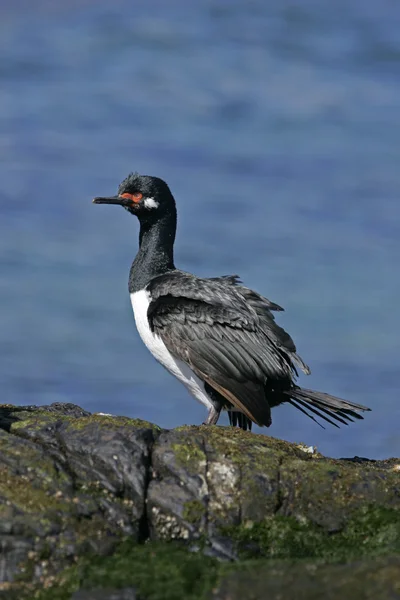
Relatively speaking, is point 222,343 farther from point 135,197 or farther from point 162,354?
point 135,197

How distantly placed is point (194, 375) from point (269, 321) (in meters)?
1.07

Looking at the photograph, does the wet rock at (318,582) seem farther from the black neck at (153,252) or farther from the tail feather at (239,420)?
the black neck at (153,252)

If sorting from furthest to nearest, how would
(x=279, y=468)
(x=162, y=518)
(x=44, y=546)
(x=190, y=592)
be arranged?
(x=279, y=468)
(x=162, y=518)
(x=44, y=546)
(x=190, y=592)

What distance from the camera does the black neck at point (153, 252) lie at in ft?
38.3

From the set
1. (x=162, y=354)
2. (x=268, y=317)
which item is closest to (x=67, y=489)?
(x=162, y=354)

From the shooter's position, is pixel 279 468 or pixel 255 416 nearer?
pixel 279 468

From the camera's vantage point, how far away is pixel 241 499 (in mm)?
7461

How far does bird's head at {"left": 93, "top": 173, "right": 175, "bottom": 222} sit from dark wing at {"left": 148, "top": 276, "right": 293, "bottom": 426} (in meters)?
1.33

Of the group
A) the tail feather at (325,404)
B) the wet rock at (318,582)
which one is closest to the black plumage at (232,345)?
the tail feather at (325,404)

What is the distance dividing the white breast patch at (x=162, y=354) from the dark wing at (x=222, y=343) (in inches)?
5.8

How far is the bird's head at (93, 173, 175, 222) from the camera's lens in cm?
1198

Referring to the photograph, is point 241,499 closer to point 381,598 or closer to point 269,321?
point 381,598

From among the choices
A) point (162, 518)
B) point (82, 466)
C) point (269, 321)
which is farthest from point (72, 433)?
point (269, 321)

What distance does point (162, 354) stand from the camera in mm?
10977
